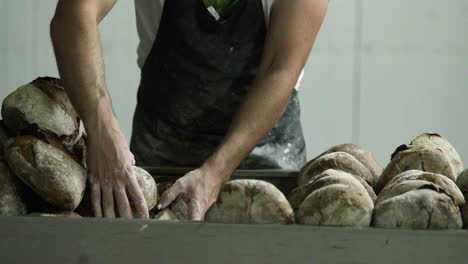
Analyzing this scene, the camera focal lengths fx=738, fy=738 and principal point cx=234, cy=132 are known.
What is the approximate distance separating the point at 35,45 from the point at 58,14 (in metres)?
2.28

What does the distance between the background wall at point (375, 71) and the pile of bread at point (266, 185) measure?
7.49 ft

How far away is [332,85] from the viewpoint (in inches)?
135

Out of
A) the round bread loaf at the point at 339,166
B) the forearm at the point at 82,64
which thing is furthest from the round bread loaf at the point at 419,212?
the forearm at the point at 82,64

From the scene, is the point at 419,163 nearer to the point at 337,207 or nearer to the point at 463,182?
the point at 463,182

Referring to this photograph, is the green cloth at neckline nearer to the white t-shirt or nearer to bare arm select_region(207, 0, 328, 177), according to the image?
the white t-shirt

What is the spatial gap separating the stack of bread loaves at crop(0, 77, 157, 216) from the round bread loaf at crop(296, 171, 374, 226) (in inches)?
12.7

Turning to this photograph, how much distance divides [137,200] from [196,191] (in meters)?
0.13

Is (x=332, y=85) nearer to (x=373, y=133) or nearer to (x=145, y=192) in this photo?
(x=373, y=133)

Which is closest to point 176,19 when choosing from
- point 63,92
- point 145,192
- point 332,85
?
point 63,92

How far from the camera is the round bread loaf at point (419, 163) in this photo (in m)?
0.97

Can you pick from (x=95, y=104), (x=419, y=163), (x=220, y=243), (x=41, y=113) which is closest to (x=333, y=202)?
(x=220, y=243)

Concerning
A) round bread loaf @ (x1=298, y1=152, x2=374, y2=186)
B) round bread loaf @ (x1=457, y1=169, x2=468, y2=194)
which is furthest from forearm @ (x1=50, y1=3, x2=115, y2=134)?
round bread loaf @ (x1=457, y1=169, x2=468, y2=194)

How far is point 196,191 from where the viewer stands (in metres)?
1.12

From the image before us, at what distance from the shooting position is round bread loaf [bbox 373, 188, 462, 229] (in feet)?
2.43
